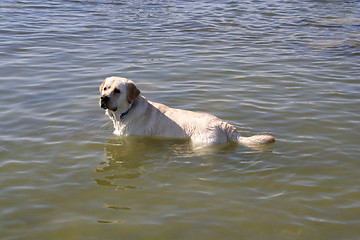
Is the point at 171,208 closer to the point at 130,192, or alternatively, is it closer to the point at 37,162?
the point at 130,192

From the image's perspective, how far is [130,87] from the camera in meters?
7.86

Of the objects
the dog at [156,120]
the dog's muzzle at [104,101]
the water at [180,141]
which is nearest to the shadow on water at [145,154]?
the water at [180,141]

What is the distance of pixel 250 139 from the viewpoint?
296 inches

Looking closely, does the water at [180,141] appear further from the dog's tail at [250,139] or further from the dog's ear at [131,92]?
the dog's ear at [131,92]

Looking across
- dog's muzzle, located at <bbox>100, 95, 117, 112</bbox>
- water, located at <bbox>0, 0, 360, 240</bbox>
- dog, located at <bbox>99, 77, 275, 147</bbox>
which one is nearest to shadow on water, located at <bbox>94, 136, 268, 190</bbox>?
water, located at <bbox>0, 0, 360, 240</bbox>

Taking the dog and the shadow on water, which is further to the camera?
the dog

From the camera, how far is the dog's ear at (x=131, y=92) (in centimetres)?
784

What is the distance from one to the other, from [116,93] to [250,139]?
2438 mm

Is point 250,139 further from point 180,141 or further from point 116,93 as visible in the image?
point 116,93

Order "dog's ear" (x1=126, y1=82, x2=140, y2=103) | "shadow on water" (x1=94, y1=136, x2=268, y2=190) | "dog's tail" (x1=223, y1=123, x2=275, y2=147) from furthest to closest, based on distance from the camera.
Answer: "dog's ear" (x1=126, y1=82, x2=140, y2=103)
"dog's tail" (x1=223, y1=123, x2=275, y2=147)
"shadow on water" (x1=94, y1=136, x2=268, y2=190)

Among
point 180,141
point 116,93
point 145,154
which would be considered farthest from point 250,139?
point 116,93

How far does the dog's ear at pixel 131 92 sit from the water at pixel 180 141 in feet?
2.57

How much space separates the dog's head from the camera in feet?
25.4

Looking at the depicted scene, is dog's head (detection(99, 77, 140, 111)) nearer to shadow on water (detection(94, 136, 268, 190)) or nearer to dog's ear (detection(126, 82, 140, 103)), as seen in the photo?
dog's ear (detection(126, 82, 140, 103))
